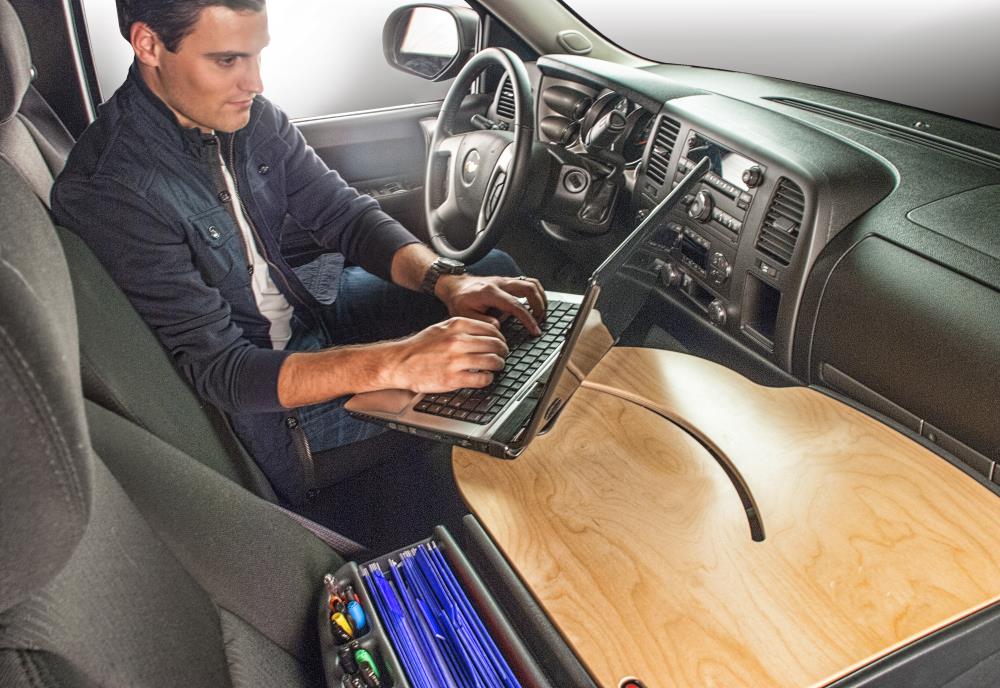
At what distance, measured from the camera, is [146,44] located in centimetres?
112

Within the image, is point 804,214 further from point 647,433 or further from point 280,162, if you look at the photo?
point 280,162

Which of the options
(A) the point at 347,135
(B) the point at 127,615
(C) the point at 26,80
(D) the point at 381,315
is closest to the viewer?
(B) the point at 127,615

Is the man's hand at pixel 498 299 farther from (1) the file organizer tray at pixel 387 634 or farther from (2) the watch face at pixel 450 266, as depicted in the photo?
(1) the file organizer tray at pixel 387 634

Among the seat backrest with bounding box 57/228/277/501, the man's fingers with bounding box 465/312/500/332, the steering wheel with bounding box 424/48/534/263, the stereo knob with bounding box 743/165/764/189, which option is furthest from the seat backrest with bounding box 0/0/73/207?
the stereo knob with bounding box 743/165/764/189

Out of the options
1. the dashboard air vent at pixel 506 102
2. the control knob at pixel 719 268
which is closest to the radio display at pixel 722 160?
the control knob at pixel 719 268

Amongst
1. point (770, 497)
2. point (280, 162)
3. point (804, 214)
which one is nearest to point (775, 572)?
point (770, 497)

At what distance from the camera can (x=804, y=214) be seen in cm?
110

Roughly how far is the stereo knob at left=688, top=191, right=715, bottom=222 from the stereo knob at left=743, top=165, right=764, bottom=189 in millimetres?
99

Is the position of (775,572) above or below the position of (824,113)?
below

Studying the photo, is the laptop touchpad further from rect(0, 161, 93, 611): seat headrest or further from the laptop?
rect(0, 161, 93, 611): seat headrest

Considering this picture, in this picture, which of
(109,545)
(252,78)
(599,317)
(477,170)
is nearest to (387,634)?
(109,545)

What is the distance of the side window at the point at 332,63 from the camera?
6.40ft

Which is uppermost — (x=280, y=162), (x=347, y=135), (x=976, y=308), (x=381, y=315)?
(x=976, y=308)

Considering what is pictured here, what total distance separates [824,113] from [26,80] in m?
1.37
